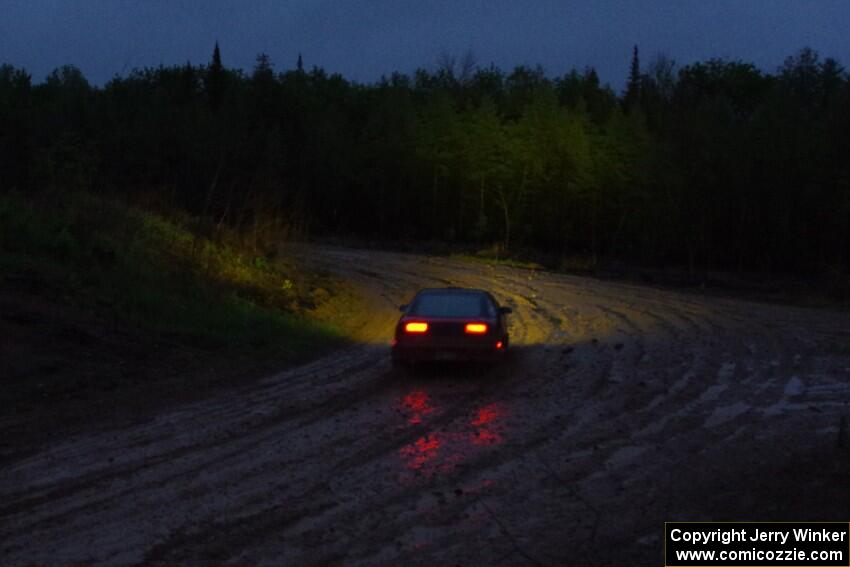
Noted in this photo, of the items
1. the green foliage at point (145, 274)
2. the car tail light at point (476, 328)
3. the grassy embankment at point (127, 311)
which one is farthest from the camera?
the green foliage at point (145, 274)

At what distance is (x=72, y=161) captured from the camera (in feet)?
102

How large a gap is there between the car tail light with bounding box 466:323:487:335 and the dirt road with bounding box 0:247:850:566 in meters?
0.76

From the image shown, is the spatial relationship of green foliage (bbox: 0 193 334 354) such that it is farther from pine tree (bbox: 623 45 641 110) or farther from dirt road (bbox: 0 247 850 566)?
pine tree (bbox: 623 45 641 110)

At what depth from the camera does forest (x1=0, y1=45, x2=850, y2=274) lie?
59.0 metres

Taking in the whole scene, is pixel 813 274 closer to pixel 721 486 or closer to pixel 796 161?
pixel 796 161

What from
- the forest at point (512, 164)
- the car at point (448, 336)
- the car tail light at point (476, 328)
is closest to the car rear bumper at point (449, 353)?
the car at point (448, 336)

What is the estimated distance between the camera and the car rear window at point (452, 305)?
16938mm

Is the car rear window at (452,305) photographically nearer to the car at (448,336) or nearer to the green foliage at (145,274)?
the car at (448,336)

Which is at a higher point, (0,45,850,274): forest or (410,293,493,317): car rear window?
(0,45,850,274): forest

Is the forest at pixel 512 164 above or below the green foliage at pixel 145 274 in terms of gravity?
above

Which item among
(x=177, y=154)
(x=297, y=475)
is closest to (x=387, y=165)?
(x=177, y=154)

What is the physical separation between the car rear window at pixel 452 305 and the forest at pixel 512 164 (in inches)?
688

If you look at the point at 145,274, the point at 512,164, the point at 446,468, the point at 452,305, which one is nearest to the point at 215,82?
the point at 512,164

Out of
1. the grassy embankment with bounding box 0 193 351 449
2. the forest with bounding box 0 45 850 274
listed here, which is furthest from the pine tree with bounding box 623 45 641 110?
the grassy embankment with bounding box 0 193 351 449
